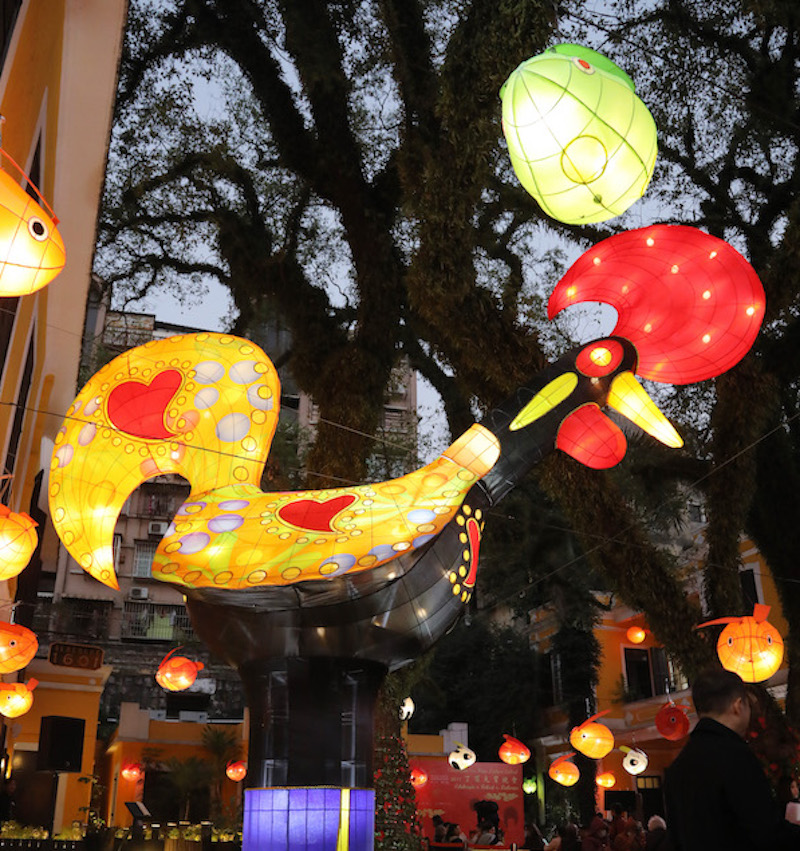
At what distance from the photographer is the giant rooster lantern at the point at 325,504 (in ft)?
17.5

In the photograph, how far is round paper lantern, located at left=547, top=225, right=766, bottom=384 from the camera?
5.66 m

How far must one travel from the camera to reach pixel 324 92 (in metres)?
9.88

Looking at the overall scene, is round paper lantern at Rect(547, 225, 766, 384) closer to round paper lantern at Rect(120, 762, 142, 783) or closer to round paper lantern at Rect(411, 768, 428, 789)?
round paper lantern at Rect(411, 768, 428, 789)

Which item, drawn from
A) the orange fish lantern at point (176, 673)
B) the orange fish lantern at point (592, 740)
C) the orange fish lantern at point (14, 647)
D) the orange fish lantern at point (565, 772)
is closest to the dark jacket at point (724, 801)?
the orange fish lantern at point (14, 647)

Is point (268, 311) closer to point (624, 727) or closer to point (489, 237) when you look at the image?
point (489, 237)

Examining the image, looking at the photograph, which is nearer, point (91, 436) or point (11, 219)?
point (11, 219)

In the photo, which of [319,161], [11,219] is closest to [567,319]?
[319,161]

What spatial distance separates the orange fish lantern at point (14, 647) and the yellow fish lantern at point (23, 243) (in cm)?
679

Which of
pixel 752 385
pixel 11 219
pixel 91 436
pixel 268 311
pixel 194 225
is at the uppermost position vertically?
pixel 194 225

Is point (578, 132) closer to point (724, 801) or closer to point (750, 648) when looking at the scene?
point (724, 801)

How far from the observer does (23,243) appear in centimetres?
324

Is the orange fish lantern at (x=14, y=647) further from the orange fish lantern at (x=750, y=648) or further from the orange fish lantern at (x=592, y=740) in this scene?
the orange fish lantern at (x=592, y=740)

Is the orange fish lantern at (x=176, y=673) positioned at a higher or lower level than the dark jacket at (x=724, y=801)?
higher

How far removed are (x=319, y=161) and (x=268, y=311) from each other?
114 inches
